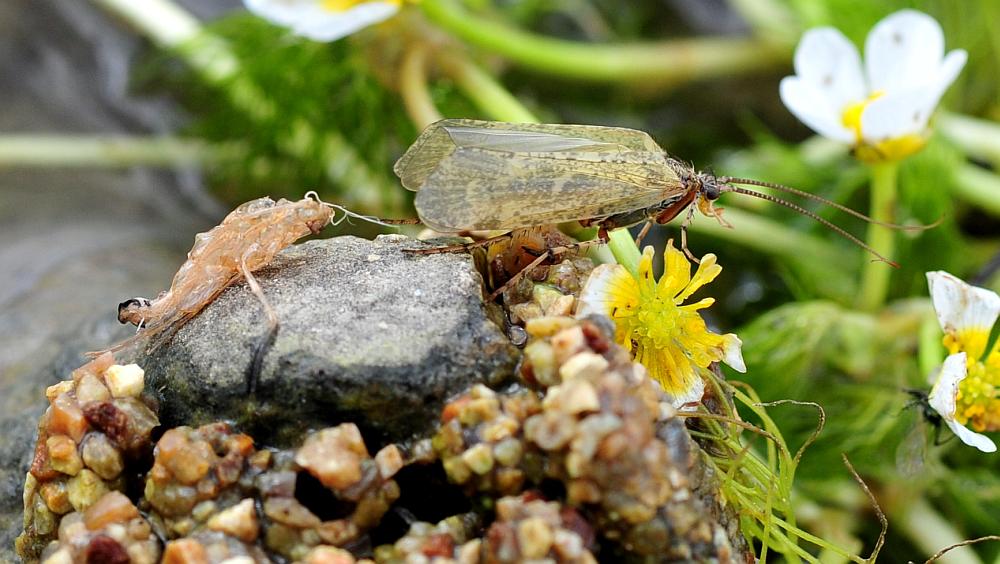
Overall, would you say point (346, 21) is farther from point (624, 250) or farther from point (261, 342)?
point (261, 342)

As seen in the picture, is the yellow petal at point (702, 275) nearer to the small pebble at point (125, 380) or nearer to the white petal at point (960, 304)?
the white petal at point (960, 304)

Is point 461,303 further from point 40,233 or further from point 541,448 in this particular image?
point 40,233

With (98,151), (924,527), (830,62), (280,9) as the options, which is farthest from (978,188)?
(98,151)

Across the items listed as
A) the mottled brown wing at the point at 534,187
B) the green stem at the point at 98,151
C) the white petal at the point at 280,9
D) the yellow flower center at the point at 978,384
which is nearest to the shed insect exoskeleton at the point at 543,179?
the mottled brown wing at the point at 534,187

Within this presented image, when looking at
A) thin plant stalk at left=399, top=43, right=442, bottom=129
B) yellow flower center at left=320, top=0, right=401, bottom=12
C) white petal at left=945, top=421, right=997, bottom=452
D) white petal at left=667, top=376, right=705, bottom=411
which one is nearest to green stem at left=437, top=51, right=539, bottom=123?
thin plant stalk at left=399, top=43, right=442, bottom=129

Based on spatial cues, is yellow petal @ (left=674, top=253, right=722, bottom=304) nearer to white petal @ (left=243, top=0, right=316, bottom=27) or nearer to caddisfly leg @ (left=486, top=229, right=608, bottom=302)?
caddisfly leg @ (left=486, top=229, right=608, bottom=302)

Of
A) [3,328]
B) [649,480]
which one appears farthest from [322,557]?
[3,328]
